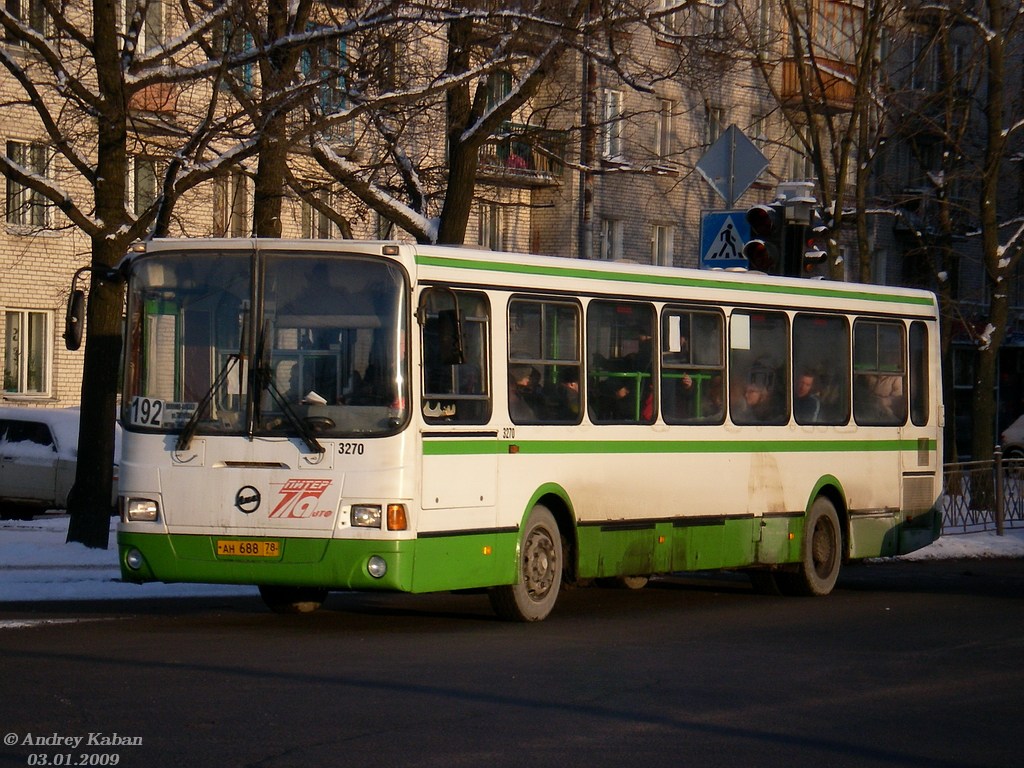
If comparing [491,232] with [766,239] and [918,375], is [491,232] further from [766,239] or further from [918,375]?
[918,375]

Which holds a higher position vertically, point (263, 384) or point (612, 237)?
point (612, 237)

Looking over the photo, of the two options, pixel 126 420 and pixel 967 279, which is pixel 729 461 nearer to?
pixel 126 420

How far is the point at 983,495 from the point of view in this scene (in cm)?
2611

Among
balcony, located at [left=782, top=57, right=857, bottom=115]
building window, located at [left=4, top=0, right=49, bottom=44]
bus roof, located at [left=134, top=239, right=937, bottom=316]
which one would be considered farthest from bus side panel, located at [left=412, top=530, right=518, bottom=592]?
balcony, located at [left=782, top=57, right=857, bottom=115]

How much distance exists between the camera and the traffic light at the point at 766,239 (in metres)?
19.7

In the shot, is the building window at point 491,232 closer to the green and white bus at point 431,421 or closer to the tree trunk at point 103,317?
the tree trunk at point 103,317

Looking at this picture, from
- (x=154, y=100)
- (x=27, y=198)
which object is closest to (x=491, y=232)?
(x=27, y=198)

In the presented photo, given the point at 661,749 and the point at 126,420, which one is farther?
the point at 126,420

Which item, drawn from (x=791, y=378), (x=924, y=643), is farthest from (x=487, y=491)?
(x=791, y=378)

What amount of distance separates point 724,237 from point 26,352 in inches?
756

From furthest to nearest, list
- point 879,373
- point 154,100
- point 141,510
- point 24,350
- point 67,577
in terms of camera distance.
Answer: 1. point 24,350
2. point 154,100
3. point 879,373
4. point 67,577
5. point 141,510

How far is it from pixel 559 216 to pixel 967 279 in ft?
59.9

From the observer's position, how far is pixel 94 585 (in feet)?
54.9

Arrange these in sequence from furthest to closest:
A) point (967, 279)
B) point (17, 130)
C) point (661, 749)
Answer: point (967, 279), point (17, 130), point (661, 749)
